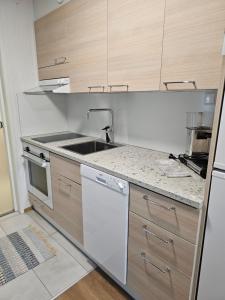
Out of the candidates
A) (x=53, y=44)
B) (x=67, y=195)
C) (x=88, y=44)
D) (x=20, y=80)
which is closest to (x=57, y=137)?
(x=20, y=80)

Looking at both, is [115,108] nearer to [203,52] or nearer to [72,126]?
[72,126]

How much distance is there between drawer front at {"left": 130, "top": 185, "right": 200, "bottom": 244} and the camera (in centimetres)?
94

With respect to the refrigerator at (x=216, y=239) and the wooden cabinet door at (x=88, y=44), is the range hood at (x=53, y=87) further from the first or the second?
the refrigerator at (x=216, y=239)

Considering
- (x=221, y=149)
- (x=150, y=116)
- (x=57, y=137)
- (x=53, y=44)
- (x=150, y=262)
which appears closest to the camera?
(x=221, y=149)

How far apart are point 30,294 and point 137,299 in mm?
766

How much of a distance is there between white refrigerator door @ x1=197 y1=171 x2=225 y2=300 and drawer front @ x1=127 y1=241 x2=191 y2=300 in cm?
9

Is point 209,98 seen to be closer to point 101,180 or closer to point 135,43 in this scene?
point 135,43

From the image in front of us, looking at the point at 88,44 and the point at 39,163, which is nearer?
the point at 88,44

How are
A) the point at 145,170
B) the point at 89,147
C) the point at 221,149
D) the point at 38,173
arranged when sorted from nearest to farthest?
the point at 221,149 < the point at 145,170 < the point at 89,147 < the point at 38,173

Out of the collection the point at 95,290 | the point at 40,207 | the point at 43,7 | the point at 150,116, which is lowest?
the point at 95,290

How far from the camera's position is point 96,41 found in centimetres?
153

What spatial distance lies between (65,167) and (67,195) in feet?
0.83

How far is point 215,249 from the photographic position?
92 centimetres

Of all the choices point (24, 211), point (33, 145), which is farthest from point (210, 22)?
point (24, 211)
